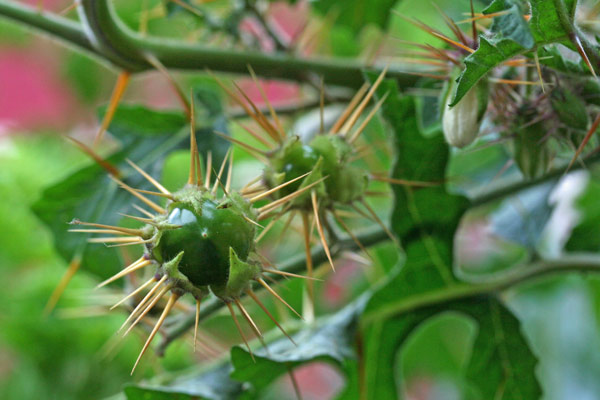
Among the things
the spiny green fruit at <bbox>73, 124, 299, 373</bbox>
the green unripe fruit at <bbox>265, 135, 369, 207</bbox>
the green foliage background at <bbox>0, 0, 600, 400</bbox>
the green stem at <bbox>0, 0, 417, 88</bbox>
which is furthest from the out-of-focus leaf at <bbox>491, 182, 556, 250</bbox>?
the spiny green fruit at <bbox>73, 124, 299, 373</bbox>

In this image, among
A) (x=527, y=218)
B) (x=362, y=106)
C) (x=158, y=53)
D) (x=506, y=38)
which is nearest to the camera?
(x=506, y=38)

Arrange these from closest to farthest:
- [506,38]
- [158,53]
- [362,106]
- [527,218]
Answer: [506,38] → [362,106] → [158,53] → [527,218]

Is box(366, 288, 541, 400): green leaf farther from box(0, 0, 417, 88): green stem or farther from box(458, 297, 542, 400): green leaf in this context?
box(0, 0, 417, 88): green stem

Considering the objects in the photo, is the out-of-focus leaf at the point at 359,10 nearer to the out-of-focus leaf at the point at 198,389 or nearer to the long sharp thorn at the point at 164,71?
the long sharp thorn at the point at 164,71

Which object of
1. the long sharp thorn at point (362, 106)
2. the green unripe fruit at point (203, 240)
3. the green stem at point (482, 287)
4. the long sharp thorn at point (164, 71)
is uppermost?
the long sharp thorn at point (164, 71)

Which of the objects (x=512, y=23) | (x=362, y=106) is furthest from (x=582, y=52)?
(x=362, y=106)

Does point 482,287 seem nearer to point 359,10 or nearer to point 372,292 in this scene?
point 372,292

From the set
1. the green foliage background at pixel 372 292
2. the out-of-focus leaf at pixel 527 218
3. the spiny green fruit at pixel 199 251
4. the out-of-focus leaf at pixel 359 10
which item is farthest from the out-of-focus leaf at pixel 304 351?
the out-of-focus leaf at pixel 359 10
